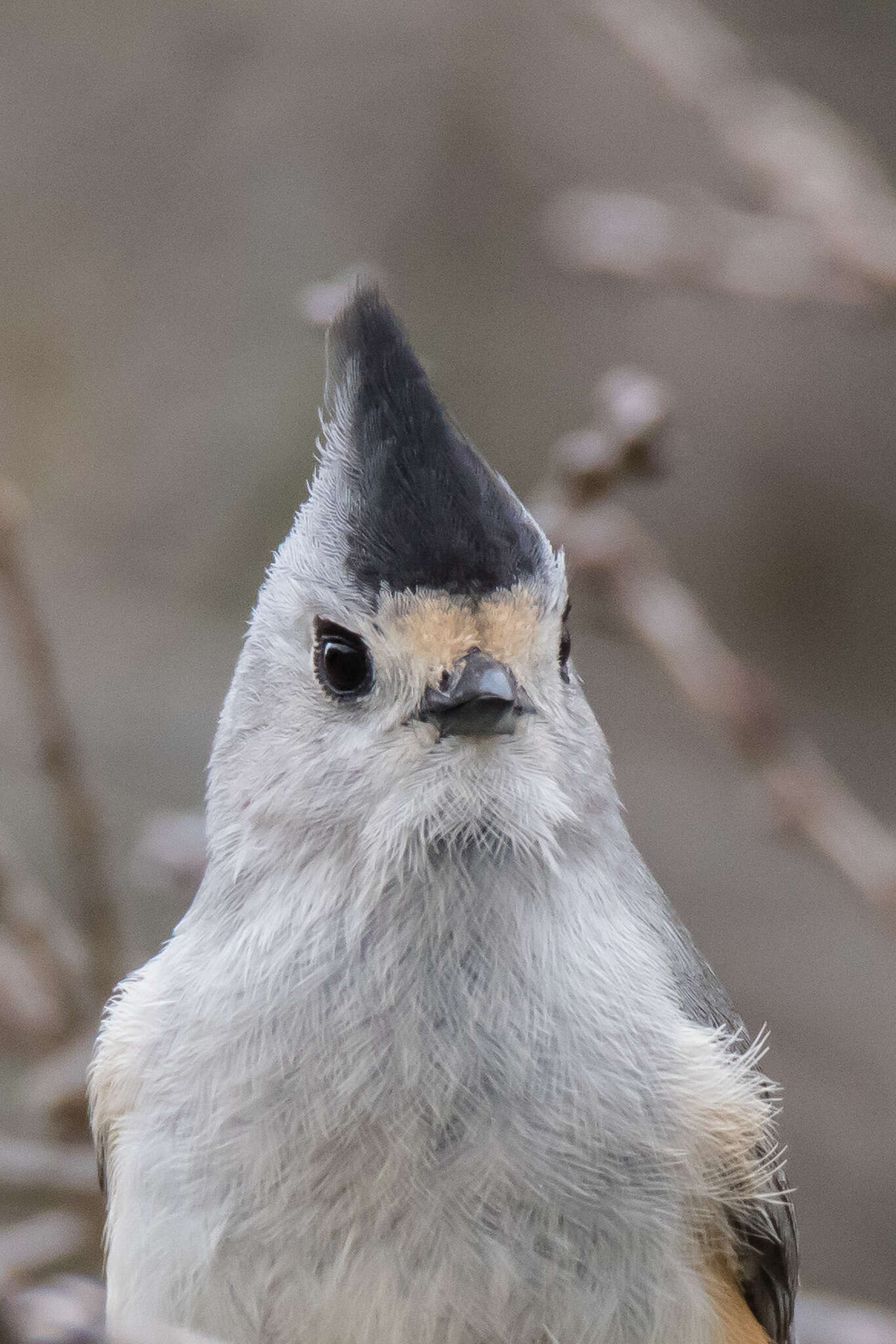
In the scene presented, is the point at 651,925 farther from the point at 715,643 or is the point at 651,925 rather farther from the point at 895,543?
the point at 895,543

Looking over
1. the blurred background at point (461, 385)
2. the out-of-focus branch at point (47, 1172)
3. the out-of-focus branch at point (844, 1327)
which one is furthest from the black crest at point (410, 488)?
the blurred background at point (461, 385)

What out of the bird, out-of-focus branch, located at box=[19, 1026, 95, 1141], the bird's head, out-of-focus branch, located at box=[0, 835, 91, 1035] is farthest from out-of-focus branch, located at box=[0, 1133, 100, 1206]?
the bird's head

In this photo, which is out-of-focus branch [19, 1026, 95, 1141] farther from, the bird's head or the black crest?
the black crest

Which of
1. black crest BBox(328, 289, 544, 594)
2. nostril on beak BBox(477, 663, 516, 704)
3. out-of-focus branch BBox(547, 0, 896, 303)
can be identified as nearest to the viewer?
nostril on beak BBox(477, 663, 516, 704)

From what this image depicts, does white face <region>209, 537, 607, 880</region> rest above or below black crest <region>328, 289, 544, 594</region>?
below

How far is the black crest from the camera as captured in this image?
175cm

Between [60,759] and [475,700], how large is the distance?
0.92m

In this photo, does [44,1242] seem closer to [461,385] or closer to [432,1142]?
[432,1142]

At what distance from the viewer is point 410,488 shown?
1.77 meters

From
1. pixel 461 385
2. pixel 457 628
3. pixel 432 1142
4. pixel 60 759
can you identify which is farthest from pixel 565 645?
pixel 461 385

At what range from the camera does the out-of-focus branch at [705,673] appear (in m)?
2.31

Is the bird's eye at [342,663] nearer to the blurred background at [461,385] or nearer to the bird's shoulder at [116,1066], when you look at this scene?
the bird's shoulder at [116,1066]

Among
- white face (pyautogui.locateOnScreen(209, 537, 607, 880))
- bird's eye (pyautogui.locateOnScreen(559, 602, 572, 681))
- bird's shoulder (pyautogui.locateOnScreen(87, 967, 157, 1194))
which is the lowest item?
bird's shoulder (pyautogui.locateOnScreen(87, 967, 157, 1194))

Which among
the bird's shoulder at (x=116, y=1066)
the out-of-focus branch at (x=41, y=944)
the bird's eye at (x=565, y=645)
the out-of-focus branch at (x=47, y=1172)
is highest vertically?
the bird's eye at (x=565, y=645)
